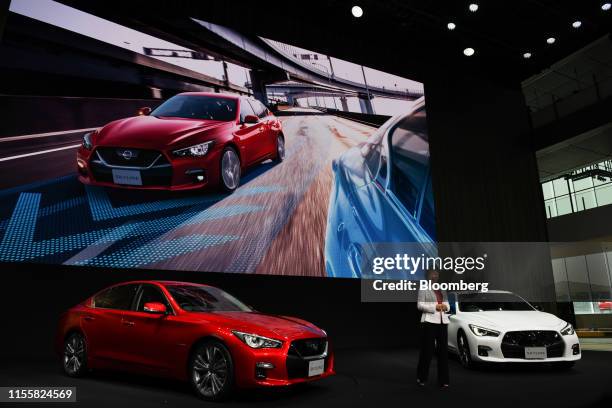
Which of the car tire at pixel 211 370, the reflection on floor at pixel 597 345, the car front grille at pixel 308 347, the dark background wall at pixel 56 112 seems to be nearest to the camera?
the car tire at pixel 211 370

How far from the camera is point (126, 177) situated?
652cm

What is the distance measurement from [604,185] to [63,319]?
45.0ft

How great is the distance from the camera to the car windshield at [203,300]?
4.83 m

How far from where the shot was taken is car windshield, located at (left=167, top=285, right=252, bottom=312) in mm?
4828

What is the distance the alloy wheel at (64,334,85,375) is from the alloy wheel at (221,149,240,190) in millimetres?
2922

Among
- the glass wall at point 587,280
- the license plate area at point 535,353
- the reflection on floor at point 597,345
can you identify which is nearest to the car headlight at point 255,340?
the license plate area at point 535,353

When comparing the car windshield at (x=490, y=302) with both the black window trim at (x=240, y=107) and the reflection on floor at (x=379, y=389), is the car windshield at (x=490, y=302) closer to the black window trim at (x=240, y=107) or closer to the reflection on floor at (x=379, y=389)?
the reflection on floor at (x=379, y=389)

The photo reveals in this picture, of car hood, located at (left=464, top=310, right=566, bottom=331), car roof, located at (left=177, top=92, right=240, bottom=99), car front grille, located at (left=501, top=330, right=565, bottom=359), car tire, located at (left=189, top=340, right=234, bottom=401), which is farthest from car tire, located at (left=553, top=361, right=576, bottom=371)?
car roof, located at (left=177, top=92, right=240, bottom=99)

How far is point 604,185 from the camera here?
44.1ft

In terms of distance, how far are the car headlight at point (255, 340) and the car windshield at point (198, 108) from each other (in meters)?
3.97

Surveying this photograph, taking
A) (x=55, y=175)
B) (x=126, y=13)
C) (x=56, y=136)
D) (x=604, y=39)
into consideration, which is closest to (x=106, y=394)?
(x=55, y=175)

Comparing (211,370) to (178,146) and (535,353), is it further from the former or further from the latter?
(535,353)

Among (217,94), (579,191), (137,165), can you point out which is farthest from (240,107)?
(579,191)

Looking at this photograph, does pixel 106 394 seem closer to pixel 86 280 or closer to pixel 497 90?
pixel 86 280
